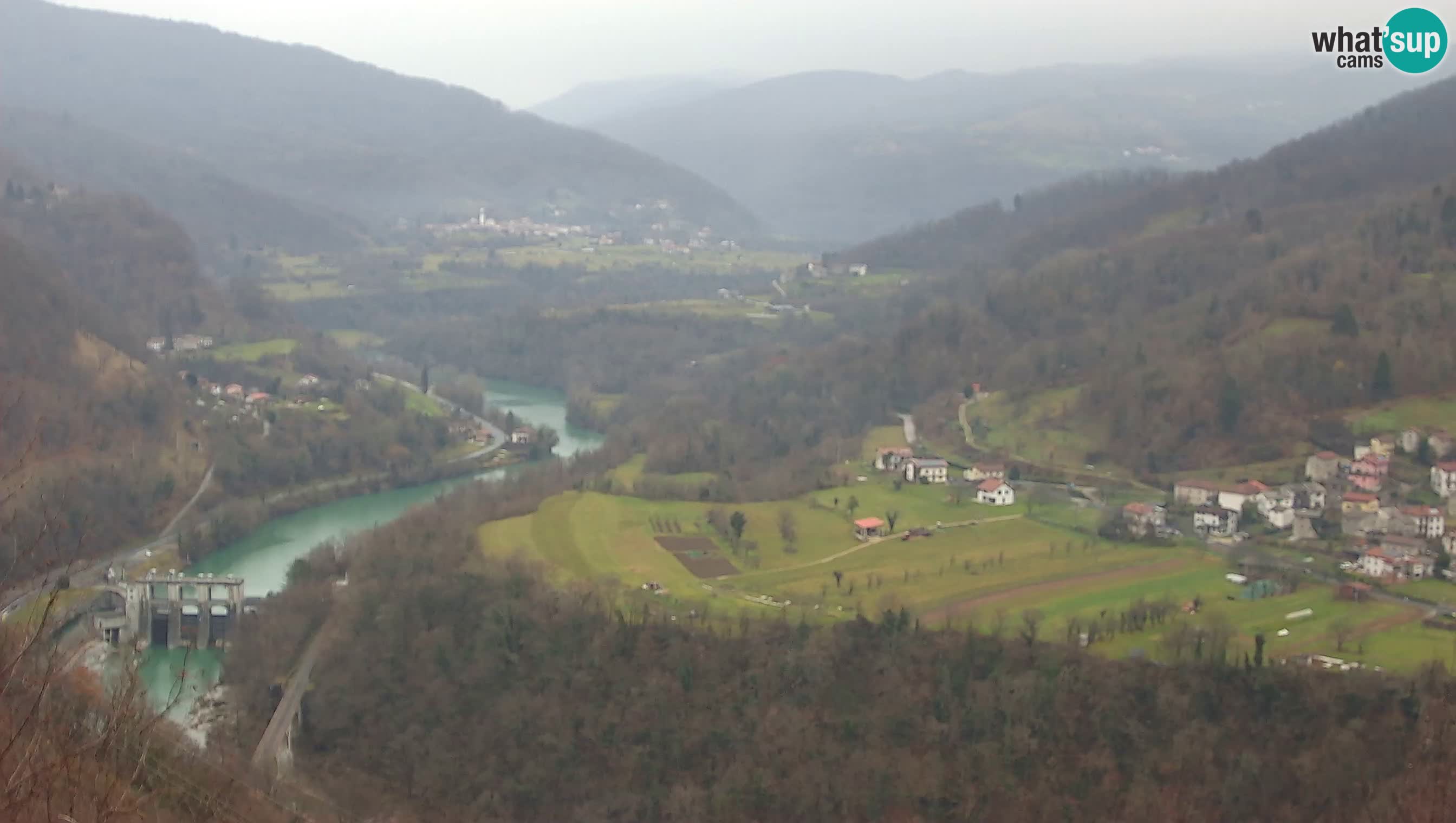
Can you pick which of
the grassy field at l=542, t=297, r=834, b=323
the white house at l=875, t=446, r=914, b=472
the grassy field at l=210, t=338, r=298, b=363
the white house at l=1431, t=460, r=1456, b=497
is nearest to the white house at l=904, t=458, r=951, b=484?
the white house at l=875, t=446, r=914, b=472

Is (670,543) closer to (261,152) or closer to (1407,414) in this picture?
(1407,414)

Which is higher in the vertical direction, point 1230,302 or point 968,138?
point 968,138

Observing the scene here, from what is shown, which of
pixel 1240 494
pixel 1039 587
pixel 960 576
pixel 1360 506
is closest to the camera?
pixel 1039 587

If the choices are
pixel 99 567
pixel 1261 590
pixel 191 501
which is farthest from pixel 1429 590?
pixel 191 501

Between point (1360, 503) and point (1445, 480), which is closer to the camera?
point (1360, 503)

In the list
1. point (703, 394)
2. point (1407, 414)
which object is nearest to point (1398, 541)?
point (1407, 414)

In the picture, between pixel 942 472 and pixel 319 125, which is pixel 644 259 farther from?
pixel 942 472
